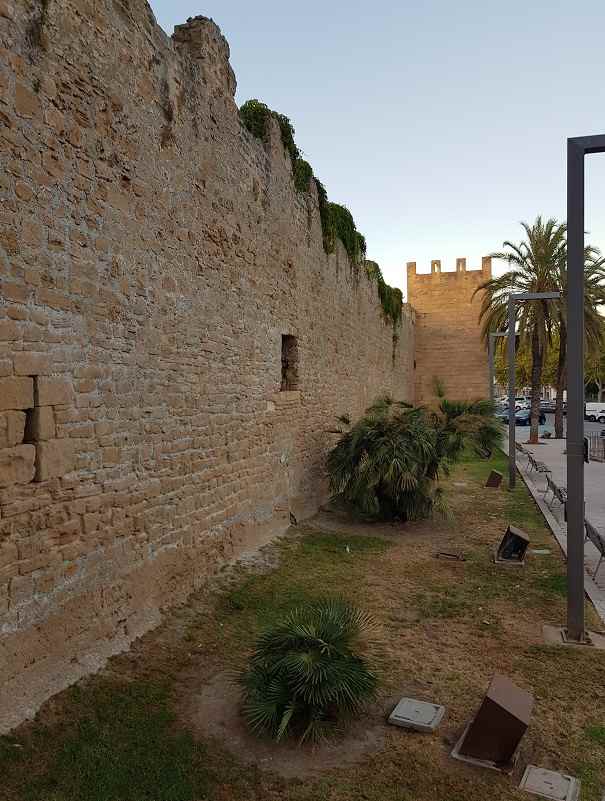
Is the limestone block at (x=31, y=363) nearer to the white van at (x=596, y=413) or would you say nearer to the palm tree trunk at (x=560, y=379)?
the palm tree trunk at (x=560, y=379)

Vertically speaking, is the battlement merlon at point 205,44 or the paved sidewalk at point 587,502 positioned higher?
the battlement merlon at point 205,44

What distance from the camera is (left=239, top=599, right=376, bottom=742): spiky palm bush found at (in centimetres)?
393

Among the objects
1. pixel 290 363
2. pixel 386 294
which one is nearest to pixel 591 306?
A: pixel 386 294

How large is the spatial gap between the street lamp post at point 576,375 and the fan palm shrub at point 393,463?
13.1ft

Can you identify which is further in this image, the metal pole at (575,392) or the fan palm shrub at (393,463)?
the fan palm shrub at (393,463)

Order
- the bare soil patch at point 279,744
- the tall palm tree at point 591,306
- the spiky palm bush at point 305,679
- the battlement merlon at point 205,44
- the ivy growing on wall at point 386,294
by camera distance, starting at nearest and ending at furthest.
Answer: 1. the bare soil patch at point 279,744
2. the spiky palm bush at point 305,679
3. the battlement merlon at point 205,44
4. the ivy growing on wall at point 386,294
5. the tall palm tree at point 591,306

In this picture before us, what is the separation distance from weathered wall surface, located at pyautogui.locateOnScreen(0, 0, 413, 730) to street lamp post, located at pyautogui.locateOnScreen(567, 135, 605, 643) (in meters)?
3.70

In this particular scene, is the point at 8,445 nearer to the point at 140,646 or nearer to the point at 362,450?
the point at 140,646

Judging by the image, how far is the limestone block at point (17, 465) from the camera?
4137mm

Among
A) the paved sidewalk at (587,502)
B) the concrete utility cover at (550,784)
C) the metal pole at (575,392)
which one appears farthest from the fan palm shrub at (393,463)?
the concrete utility cover at (550,784)

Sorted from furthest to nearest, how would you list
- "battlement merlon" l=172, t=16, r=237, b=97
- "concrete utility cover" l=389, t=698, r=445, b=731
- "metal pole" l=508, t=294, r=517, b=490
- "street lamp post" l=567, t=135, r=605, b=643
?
"metal pole" l=508, t=294, r=517, b=490, "battlement merlon" l=172, t=16, r=237, b=97, "street lamp post" l=567, t=135, r=605, b=643, "concrete utility cover" l=389, t=698, r=445, b=731

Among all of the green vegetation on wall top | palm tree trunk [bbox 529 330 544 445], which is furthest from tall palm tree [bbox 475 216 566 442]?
the green vegetation on wall top

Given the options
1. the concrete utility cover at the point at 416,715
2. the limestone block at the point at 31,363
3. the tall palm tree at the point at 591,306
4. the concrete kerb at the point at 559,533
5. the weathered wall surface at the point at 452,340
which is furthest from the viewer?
the weathered wall surface at the point at 452,340

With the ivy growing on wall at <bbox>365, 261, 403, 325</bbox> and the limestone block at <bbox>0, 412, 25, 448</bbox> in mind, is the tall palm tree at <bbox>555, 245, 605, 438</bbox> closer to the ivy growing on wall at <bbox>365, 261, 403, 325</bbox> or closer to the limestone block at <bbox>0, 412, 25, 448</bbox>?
the ivy growing on wall at <bbox>365, 261, 403, 325</bbox>
